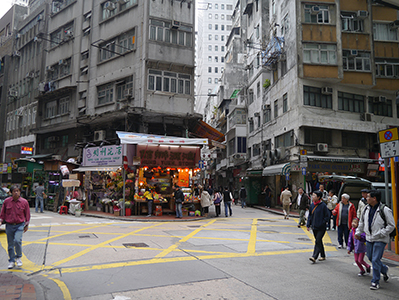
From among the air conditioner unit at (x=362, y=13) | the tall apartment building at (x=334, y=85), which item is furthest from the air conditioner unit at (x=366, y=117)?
the air conditioner unit at (x=362, y=13)

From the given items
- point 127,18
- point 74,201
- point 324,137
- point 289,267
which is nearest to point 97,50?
point 127,18

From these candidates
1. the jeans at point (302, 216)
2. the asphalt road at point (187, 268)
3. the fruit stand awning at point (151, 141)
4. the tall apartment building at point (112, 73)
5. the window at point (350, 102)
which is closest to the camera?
the asphalt road at point (187, 268)

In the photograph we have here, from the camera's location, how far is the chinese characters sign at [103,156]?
18.2 meters

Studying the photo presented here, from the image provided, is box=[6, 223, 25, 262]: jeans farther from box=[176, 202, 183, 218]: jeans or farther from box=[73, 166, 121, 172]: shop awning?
box=[73, 166, 121, 172]: shop awning

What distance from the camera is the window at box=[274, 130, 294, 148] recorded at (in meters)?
24.2

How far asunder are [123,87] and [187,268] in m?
18.1

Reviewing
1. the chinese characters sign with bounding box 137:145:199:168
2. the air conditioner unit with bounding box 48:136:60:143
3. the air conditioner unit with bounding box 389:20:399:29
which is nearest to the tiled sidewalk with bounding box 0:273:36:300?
the chinese characters sign with bounding box 137:145:199:168

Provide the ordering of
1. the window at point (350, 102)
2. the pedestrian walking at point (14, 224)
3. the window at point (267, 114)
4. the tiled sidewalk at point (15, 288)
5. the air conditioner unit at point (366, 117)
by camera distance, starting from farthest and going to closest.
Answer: the window at point (267, 114) → the window at point (350, 102) → the air conditioner unit at point (366, 117) → the pedestrian walking at point (14, 224) → the tiled sidewalk at point (15, 288)

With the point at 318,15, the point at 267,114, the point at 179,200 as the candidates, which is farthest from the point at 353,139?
the point at 179,200

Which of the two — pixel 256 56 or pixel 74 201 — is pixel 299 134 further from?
pixel 74 201

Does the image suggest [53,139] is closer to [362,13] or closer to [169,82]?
[169,82]

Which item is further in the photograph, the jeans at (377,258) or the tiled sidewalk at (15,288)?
the jeans at (377,258)

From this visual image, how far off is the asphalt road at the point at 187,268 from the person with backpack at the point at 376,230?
334 millimetres

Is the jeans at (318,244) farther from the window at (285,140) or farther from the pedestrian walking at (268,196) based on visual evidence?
the pedestrian walking at (268,196)
